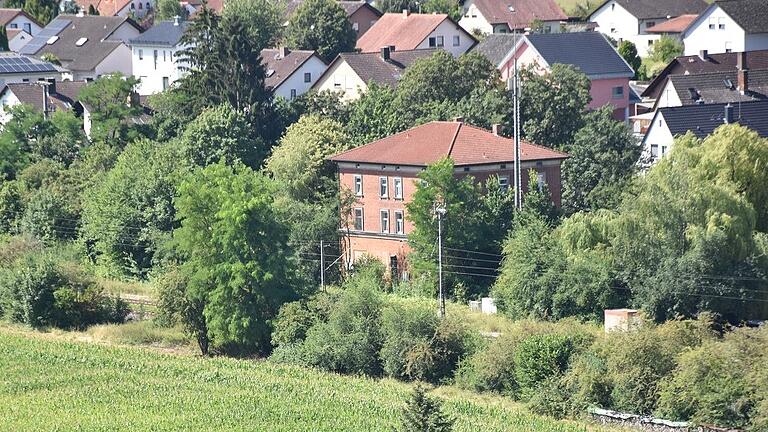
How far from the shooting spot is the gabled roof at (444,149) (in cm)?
5650

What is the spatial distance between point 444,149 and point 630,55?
116 ft

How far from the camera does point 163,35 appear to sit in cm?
9075

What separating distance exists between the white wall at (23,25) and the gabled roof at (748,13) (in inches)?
2002

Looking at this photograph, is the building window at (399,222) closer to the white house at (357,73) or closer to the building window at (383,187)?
the building window at (383,187)

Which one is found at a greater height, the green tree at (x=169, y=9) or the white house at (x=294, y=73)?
the green tree at (x=169, y=9)

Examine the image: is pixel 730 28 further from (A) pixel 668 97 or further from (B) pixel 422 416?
(B) pixel 422 416

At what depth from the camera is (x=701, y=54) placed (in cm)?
7888

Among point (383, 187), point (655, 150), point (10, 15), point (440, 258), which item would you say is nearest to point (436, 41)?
point (655, 150)

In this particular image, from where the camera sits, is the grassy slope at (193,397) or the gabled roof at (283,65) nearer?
the grassy slope at (193,397)

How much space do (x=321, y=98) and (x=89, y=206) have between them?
489 inches

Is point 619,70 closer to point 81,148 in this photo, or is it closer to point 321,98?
point 321,98

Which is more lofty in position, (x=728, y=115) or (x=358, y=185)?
(x=728, y=115)

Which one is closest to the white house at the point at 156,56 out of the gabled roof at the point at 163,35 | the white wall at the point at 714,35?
the gabled roof at the point at 163,35

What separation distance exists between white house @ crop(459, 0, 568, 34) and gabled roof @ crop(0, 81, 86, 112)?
101ft
